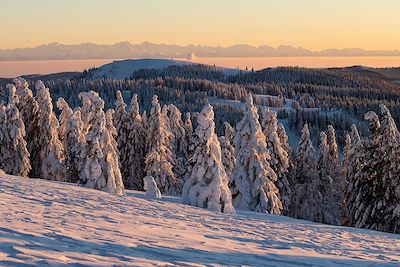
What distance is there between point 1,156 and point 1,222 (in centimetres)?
3230

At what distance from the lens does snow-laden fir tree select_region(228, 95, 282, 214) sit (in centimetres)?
3038

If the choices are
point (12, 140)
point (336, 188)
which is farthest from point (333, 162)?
point (12, 140)

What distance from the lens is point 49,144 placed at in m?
41.7

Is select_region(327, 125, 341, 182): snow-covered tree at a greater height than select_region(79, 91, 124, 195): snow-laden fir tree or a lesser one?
lesser

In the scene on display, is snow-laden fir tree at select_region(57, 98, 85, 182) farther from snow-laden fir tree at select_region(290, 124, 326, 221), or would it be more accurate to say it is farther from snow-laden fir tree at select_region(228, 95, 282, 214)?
snow-laden fir tree at select_region(290, 124, 326, 221)

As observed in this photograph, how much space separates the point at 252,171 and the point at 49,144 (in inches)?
772

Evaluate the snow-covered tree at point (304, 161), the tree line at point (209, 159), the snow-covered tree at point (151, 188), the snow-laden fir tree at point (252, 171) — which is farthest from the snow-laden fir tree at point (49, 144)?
the snow-covered tree at point (304, 161)

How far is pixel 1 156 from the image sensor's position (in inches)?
1571

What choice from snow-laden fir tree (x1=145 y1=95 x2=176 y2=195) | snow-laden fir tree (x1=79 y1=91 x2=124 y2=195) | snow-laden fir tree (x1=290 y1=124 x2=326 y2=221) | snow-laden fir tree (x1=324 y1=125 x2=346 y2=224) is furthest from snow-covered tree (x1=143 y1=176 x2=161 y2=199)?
snow-laden fir tree (x1=324 y1=125 x2=346 y2=224)

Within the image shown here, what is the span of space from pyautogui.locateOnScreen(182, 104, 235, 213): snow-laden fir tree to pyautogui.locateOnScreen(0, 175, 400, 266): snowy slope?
455 cm

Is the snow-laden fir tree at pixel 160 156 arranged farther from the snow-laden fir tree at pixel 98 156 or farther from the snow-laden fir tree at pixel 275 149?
the snow-laden fir tree at pixel 98 156

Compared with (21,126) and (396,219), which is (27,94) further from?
(396,219)

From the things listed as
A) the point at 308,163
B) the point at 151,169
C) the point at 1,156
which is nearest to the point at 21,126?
the point at 1,156

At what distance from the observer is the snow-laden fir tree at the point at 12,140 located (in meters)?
39.6
